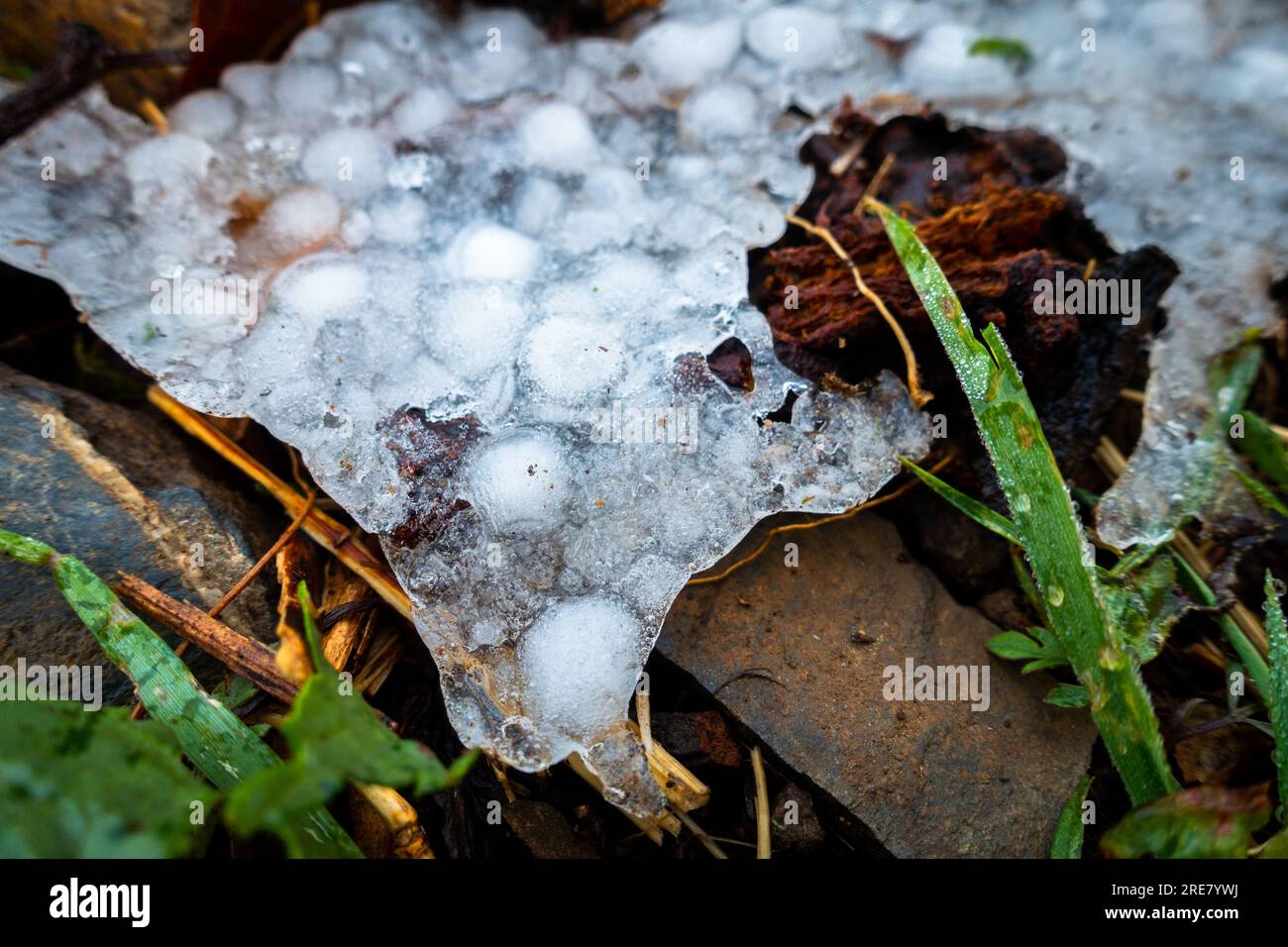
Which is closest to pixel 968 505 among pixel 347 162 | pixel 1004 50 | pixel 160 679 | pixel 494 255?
pixel 494 255

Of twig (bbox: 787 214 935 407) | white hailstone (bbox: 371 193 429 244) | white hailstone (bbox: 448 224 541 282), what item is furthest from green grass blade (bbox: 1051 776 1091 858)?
white hailstone (bbox: 371 193 429 244)

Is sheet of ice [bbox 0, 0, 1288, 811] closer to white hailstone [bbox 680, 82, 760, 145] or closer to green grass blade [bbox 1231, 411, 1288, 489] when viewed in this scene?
white hailstone [bbox 680, 82, 760, 145]

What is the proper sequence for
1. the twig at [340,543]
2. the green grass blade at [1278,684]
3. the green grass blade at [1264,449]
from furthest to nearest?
the green grass blade at [1264,449]
the twig at [340,543]
the green grass blade at [1278,684]

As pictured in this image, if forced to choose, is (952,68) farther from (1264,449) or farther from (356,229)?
(356,229)

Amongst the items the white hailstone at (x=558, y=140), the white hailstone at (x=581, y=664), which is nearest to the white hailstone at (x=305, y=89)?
the white hailstone at (x=558, y=140)

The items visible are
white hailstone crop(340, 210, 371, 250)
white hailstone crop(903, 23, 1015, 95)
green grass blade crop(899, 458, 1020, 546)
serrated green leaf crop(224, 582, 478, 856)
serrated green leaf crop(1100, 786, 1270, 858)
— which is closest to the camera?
serrated green leaf crop(224, 582, 478, 856)

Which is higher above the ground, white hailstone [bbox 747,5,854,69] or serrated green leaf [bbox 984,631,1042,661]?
white hailstone [bbox 747,5,854,69]

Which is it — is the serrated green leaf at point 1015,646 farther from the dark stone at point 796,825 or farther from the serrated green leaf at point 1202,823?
the dark stone at point 796,825
